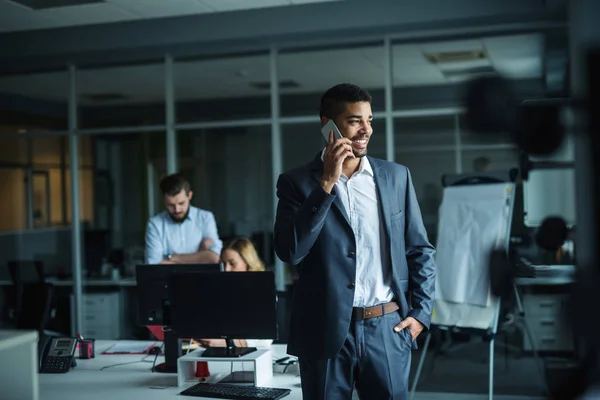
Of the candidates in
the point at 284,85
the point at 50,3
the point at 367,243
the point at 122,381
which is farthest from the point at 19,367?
the point at 284,85

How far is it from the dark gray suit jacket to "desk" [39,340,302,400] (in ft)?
2.19

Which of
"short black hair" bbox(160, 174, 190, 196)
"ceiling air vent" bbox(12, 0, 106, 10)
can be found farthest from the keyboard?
"ceiling air vent" bbox(12, 0, 106, 10)

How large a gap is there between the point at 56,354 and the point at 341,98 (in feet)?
6.72

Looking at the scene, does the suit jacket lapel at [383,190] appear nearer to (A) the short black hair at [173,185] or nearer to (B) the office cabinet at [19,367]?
(B) the office cabinet at [19,367]

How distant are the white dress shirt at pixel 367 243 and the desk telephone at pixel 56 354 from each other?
180 cm

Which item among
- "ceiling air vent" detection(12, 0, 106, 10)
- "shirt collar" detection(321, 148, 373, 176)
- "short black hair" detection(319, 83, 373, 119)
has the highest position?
"ceiling air vent" detection(12, 0, 106, 10)

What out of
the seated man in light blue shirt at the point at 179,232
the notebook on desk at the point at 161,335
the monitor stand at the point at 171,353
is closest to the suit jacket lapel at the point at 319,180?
the monitor stand at the point at 171,353

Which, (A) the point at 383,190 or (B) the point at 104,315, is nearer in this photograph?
(A) the point at 383,190

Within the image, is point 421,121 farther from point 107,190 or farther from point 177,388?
point 177,388

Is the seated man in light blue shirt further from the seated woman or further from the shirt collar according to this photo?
the shirt collar

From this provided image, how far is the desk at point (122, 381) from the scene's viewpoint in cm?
276

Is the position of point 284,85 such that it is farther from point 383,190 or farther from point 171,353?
point 383,190

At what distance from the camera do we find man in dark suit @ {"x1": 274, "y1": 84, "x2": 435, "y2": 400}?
2.01 m

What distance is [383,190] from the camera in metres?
2.13
